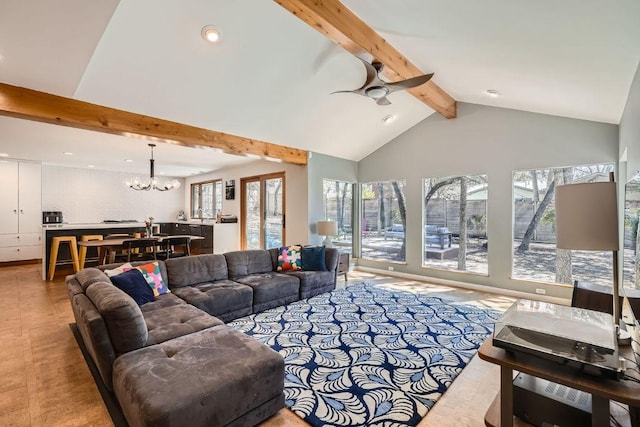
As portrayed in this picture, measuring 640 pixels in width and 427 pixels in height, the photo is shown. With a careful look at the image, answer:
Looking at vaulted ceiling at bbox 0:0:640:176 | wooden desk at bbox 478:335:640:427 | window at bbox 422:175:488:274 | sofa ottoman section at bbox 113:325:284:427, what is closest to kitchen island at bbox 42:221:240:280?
vaulted ceiling at bbox 0:0:640:176

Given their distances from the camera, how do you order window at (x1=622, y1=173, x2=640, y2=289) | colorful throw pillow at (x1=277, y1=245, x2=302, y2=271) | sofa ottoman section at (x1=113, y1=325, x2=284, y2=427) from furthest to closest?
colorful throw pillow at (x1=277, y1=245, x2=302, y2=271) → window at (x1=622, y1=173, x2=640, y2=289) → sofa ottoman section at (x1=113, y1=325, x2=284, y2=427)

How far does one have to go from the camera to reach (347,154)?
6406mm

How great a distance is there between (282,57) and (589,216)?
314 cm

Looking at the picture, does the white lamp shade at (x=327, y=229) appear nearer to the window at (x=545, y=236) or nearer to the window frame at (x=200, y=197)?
the window at (x=545, y=236)

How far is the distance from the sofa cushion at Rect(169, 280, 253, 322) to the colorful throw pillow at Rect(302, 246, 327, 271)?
122 cm

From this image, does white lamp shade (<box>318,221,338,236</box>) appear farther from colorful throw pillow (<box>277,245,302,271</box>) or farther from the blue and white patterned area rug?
the blue and white patterned area rug

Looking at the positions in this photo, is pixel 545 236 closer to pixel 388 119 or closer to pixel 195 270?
pixel 388 119

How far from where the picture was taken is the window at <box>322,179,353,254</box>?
6418 millimetres

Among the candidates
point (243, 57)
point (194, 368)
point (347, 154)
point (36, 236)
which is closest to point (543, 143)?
point (347, 154)

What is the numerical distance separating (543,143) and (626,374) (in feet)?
13.4

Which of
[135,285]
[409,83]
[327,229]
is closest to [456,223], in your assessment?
[327,229]

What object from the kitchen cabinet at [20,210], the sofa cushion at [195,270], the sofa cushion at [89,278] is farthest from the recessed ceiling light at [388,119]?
the kitchen cabinet at [20,210]

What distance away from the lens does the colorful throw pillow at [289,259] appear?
188 inches

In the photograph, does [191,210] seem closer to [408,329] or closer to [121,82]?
[121,82]
